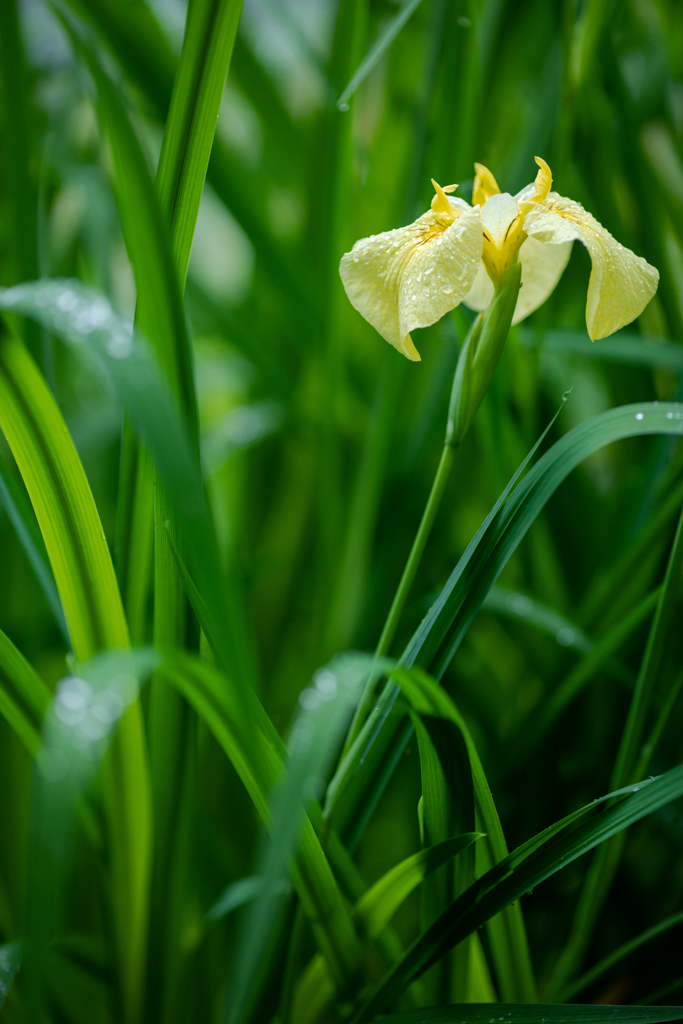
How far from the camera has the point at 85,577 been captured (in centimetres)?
29

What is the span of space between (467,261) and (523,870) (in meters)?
0.26

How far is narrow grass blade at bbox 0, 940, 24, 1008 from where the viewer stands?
0.87 feet

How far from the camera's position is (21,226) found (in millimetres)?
412

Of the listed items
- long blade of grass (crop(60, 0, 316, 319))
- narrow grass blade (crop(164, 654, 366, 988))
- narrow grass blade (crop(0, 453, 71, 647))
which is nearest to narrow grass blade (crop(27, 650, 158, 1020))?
narrow grass blade (crop(164, 654, 366, 988))

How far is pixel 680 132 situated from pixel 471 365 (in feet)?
1.68

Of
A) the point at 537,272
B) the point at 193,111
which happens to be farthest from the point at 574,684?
the point at 193,111

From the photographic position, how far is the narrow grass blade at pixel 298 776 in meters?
0.18

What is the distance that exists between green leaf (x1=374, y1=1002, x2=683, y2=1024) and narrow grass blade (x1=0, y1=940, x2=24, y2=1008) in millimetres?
167

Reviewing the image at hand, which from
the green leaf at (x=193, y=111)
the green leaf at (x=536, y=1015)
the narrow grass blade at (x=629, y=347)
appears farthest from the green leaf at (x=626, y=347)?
the green leaf at (x=536, y=1015)

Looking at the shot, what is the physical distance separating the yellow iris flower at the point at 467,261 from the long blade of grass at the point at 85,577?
14cm

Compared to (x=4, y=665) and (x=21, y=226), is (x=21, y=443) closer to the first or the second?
(x=4, y=665)

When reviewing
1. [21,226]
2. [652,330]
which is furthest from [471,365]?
[652,330]

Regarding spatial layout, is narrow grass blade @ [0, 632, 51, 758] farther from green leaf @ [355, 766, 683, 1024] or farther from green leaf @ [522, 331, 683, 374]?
green leaf @ [522, 331, 683, 374]

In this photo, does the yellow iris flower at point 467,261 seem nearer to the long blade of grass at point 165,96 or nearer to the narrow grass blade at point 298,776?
the narrow grass blade at point 298,776
